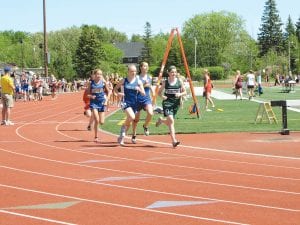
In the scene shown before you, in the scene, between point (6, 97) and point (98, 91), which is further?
point (6, 97)

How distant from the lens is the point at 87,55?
343ft

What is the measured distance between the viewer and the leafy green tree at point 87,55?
10456 centimetres

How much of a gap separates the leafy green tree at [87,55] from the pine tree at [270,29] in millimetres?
45968

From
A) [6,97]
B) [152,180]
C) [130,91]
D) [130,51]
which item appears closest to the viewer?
[152,180]

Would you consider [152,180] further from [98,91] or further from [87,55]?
[87,55]

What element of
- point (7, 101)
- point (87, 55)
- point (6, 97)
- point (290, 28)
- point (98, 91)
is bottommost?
point (7, 101)

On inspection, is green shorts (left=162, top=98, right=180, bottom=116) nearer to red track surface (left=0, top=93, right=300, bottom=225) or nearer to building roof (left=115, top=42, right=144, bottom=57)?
red track surface (left=0, top=93, right=300, bottom=225)

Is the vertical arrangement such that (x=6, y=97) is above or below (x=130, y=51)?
below

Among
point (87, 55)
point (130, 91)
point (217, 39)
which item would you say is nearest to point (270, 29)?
point (217, 39)

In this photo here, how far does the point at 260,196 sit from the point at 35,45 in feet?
400

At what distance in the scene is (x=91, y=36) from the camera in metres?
106

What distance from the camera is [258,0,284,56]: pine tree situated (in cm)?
13625

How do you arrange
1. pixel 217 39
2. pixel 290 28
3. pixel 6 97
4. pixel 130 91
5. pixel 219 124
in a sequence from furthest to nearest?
pixel 290 28
pixel 217 39
pixel 6 97
pixel 219 124
pixel 130 91

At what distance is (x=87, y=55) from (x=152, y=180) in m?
95.8
